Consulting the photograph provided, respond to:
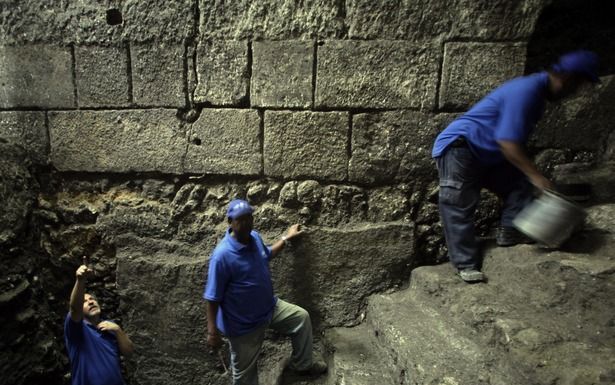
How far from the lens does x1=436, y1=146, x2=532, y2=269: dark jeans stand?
2.53 meters

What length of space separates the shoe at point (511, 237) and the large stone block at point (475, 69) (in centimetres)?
100

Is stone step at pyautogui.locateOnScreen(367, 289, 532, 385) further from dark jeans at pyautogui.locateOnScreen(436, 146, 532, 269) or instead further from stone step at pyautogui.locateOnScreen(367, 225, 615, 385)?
dark jeans at pyautogui.locateOnScreen(436, 146, 532, 269)

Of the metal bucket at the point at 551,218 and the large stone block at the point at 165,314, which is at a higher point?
the metal bucket at the point at 551,218

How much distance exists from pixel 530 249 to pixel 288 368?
6.40 feet

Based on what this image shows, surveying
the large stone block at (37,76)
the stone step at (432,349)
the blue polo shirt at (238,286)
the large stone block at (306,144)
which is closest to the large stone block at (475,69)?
the large stone block at (306,144)

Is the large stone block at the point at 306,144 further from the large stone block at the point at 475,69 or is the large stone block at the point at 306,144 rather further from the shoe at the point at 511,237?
the shoe at the point at 511,237

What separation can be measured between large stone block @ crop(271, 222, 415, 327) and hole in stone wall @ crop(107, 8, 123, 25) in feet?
7.60

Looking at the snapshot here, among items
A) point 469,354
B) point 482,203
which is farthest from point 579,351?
point 482,203

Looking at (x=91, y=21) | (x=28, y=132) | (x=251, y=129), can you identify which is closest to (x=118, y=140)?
(x=28, y=132)

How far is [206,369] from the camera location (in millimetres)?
3084

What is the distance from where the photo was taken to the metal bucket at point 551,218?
2180mm

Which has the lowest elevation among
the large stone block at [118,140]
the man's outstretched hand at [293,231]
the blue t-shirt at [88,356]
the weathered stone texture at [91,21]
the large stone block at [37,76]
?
the blue t-shirt at [88,356]

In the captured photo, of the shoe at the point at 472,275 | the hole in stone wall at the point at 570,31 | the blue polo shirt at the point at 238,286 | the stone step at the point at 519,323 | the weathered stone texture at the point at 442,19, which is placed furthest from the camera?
the hole in stone wall at the point at 570,31

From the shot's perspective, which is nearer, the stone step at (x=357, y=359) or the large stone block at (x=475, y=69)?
the stone step at (x=357, y=359)
